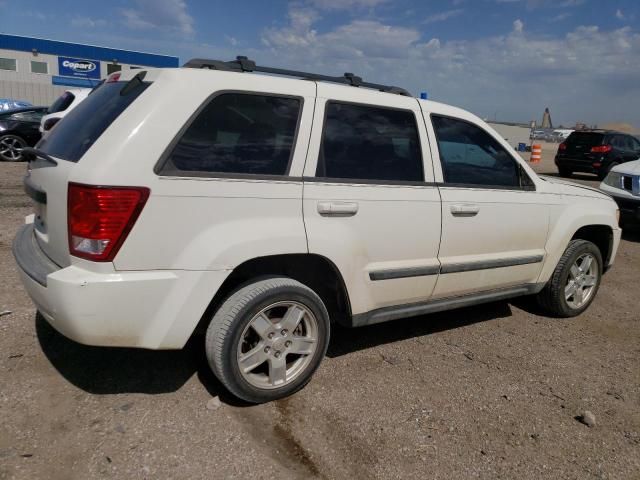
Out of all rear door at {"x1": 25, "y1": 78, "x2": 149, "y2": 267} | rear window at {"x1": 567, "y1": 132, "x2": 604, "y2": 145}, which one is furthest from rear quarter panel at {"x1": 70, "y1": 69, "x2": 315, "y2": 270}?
rear window at {"x1": 567, "y1": 132, "x2": 604, "y2": 145}

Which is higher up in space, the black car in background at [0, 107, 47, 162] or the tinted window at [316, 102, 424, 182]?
the tinted window at [316, 102, 424, 182]

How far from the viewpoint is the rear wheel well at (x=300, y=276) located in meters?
2.91

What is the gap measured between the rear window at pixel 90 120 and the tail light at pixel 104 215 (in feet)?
0.96

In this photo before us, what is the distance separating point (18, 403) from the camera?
2.75 metres

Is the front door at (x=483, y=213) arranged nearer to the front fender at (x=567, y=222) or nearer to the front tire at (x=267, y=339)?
the front fender at (x=567, y=222)

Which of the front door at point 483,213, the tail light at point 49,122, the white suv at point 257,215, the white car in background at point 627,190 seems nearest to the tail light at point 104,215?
the white suv at point 257,215

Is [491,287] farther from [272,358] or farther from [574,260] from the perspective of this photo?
[272,358]

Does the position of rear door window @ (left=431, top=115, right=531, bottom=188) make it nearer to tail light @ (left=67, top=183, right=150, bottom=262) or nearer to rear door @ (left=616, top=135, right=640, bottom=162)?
tail light @ (left=67, top=183, right=150, bottom=262)

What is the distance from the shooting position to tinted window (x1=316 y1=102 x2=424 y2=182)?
3014 millimetres

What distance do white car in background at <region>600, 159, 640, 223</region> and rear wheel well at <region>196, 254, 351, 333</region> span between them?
6.68 m

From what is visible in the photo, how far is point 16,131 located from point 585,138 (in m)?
16.5

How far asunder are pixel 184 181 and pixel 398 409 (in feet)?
5.88

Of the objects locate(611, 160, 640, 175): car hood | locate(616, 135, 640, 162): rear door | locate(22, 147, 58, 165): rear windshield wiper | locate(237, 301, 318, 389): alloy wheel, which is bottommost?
locate(237, 301, 318, 389): alloy wheel

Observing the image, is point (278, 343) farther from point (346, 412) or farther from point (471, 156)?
point (471, 156)
